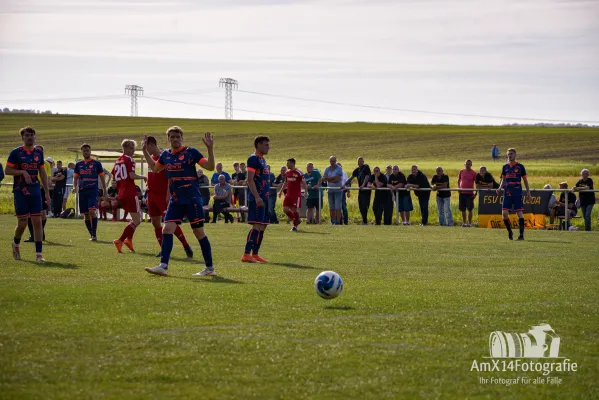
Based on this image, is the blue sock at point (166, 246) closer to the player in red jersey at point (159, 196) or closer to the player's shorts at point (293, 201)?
the player in red jersey at point (159, 196)

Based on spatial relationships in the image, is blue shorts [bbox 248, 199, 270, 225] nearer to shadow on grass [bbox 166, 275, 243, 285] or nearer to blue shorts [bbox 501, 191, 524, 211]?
shadow on grass [bbox 166, 275, 243, 285]

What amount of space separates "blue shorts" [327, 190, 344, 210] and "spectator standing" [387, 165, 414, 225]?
5.40ft

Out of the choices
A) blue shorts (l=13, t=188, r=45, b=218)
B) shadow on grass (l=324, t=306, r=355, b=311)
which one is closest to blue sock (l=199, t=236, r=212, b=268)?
shadow on grass (l=324, t=306, r=355, b=311)

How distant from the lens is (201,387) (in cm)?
645

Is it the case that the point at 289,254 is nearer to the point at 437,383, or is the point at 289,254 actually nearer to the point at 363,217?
the point at 437,383

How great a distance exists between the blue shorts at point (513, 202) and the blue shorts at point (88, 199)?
9545mm

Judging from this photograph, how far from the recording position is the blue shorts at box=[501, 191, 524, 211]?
22.0 m

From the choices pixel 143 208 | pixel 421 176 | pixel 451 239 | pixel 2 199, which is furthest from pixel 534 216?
pixel 2 199

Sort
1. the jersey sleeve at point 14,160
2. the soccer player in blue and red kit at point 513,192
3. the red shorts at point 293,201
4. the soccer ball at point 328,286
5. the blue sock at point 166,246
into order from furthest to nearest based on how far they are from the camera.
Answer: the red shorts at point 293,201, the soccer player in blue and red kit at point 513,192, the jersey sleeve at point 14,160, the blue sock at point 166,246, the soccer ball at point 328,286

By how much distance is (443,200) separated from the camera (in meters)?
29.1

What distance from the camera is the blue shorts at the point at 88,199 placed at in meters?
20.0

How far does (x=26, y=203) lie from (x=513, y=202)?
11.9m

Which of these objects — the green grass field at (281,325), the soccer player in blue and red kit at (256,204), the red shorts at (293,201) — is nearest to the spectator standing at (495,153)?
the red shorts at (293,201)

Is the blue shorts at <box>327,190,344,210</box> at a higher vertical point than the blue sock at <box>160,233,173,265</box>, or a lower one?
higher
